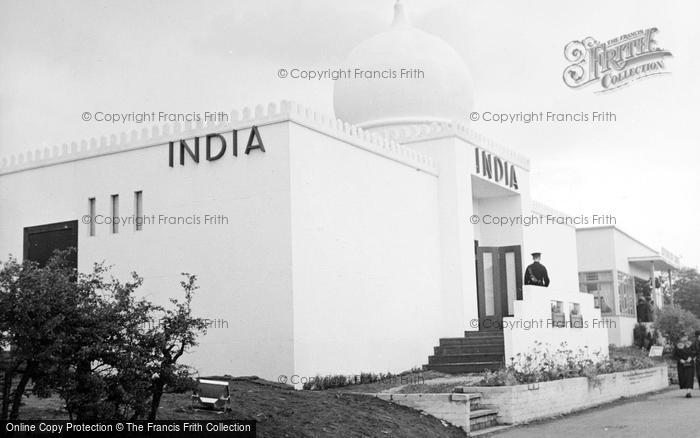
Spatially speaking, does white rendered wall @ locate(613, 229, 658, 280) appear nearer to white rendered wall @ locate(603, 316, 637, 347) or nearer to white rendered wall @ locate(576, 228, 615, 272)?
white rendered wall @ locate(576, 228, 615, 272)

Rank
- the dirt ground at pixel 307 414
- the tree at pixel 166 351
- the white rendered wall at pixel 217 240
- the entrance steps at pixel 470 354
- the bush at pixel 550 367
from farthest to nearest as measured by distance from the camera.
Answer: the entrance steps at pixel 470 354
the white rendered wall at pixel 217 240
the bush at pixel 550 367
the dirt ground at pixel 307 414
the tree at pixel 166 351

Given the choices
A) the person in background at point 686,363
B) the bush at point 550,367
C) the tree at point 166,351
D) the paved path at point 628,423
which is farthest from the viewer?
the person in background at point 686,363

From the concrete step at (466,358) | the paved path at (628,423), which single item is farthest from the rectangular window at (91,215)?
the paved path at (628,423)

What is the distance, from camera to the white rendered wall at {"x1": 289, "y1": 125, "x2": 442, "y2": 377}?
16.0 meters

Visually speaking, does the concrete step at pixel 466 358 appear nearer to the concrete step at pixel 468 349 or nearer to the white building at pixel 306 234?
the white building at pixel 306 234

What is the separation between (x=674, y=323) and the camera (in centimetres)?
3247

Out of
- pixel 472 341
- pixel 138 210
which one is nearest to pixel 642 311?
pixel 472 341

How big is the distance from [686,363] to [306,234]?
9.61 metres

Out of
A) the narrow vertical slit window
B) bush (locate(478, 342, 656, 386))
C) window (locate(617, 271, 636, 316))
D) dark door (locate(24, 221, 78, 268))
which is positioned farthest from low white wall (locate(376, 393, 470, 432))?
window (locate(617, 271, 636, 316))

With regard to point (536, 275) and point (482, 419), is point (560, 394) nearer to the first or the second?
point (482, 419)

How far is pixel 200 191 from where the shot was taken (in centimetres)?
1692

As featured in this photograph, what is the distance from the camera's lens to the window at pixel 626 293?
119ft

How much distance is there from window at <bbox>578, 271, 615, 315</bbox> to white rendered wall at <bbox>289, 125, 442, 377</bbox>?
17312mm

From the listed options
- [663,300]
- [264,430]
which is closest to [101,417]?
[264,430]
